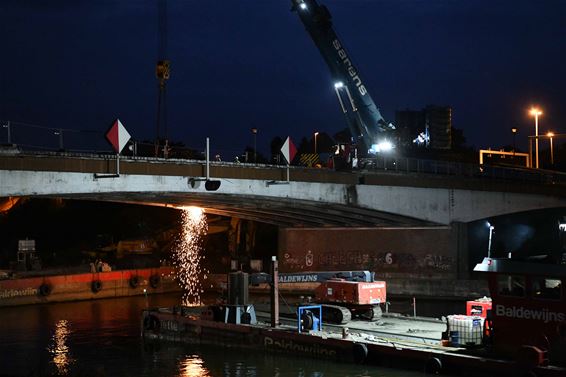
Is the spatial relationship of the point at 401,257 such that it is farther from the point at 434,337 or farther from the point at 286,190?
the point at 434,337

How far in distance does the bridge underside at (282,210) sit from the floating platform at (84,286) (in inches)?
265

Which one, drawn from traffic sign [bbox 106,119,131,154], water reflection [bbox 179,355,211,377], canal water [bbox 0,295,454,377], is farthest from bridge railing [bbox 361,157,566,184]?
water reflection [bbox 179,355,211,377]

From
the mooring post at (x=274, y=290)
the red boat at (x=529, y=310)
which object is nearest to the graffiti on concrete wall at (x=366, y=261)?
the mooring post at (x=274, y=290)

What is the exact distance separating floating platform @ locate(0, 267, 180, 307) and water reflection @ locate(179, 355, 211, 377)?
592 inches

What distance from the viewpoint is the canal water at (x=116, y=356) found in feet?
96.6

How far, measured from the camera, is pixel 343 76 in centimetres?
5897

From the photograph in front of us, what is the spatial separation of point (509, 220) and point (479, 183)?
1488 cm

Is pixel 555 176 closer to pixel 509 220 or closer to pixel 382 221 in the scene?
pixel 509 220

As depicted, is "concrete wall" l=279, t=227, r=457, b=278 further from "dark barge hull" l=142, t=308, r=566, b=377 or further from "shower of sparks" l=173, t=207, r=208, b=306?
"dark barge hull" l=142, t=308, r=566, b=377

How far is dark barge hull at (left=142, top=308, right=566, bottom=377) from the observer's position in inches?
1004

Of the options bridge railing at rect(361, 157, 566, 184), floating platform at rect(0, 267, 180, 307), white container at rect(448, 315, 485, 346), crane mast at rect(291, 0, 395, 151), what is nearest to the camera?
white container at rect(448, 315, 485, 346)

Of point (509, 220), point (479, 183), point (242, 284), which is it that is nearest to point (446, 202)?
point (479, 183)

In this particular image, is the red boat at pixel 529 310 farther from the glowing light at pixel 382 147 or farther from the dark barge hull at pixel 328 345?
the glowing light at pixel 382 147

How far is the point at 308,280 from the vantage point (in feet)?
115
